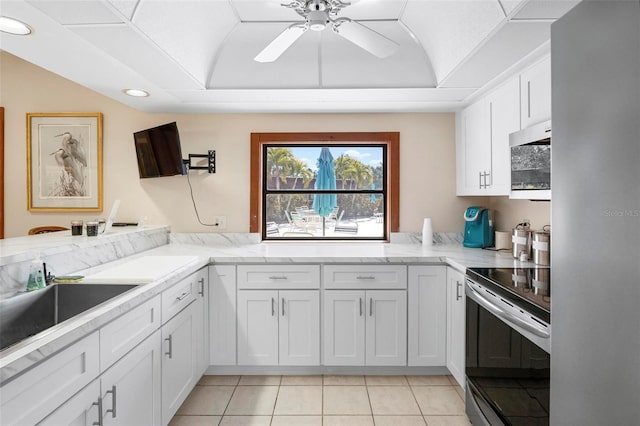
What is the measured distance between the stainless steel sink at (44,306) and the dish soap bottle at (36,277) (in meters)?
0.03

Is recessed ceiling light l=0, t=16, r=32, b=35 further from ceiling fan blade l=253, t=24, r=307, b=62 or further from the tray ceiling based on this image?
ceiling fan blade l=253, t=24, r=307, b=62

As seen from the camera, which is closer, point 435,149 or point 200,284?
point 200,284

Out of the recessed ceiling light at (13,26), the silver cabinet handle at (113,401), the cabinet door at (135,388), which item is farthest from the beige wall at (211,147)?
the silver cabinet handle at (113,401)

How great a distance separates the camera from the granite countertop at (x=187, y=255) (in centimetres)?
119

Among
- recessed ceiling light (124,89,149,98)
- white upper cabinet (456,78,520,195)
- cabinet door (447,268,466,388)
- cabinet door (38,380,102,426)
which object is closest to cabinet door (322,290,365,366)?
cabinet door (447,268,466,388)

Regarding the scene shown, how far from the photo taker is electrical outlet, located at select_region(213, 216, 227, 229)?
133 inches

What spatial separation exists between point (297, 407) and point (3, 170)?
3.37 metres

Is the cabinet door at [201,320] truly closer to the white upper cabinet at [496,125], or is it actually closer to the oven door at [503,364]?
the oven door at [503,364]

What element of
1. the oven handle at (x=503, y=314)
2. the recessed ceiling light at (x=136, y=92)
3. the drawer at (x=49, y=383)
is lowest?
the drawer at (x=49, y=383)

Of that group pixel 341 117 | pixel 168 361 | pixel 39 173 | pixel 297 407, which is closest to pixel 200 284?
pixel 168 361

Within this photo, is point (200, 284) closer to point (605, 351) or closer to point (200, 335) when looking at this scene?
point (200, 335)

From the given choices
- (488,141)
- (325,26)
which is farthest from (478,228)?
(325,26)

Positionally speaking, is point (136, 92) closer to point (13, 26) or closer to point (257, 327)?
point (13, 26)

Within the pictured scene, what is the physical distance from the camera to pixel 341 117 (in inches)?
133
